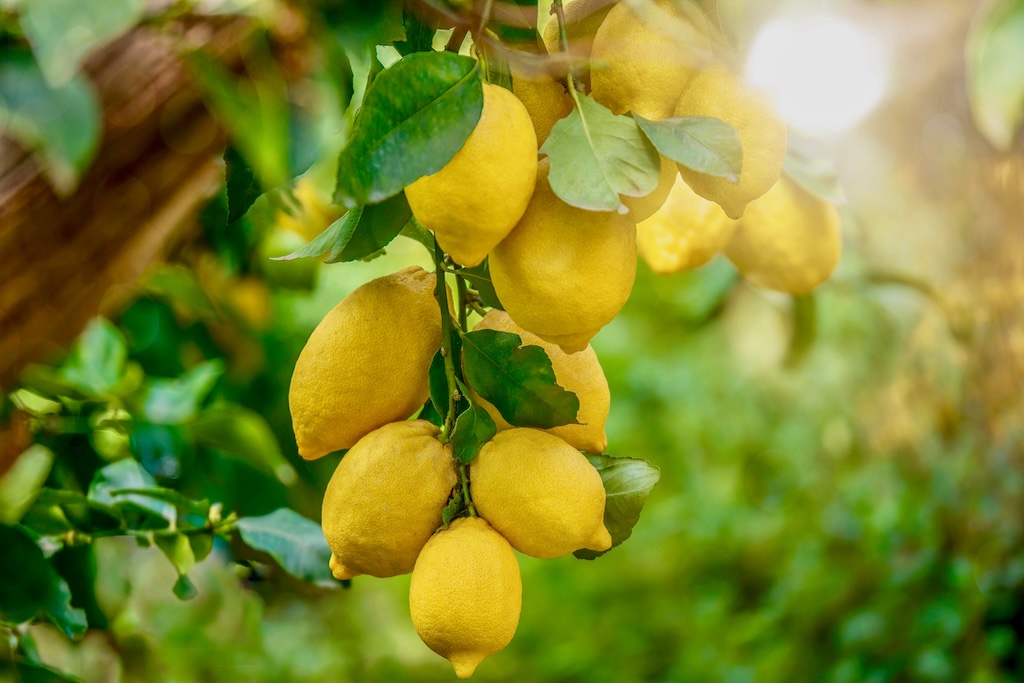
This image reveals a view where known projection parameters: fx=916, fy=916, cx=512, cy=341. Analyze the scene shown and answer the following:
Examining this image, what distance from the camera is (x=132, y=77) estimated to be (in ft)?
2.75

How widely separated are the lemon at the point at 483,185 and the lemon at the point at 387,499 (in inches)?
3.4

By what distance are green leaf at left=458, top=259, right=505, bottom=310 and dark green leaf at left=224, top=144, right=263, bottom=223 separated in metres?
0.10

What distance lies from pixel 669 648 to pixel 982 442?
31.2 inches

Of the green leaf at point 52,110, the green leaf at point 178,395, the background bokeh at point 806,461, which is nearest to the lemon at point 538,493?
the green leaf at point 52,110

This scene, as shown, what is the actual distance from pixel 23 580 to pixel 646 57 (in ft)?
1.51

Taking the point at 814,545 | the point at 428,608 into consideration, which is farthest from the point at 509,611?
the point at 814,545

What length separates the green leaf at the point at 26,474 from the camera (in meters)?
0.71

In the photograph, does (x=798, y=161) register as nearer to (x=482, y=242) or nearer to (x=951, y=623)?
(x=482, y=242)

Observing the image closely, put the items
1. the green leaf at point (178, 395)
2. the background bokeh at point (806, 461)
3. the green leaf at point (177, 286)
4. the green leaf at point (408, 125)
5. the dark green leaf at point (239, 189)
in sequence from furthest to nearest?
the background bokeh at point (806, 461)
the green leaf at point (177, 286)
the green leaf at point (178, 395)
the dark green leaf at point (239, 189)
the green leaf at point (408, 125)

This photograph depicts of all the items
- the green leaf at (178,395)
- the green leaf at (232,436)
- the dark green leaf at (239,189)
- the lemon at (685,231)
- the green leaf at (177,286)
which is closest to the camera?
the dark green leaf at (239,189)

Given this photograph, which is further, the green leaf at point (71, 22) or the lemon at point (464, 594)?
the green leaf at point (71, 22)

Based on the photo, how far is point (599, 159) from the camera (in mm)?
326

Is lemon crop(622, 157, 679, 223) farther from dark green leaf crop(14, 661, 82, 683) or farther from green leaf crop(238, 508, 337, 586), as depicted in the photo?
dark green leaf crop(14, 661, 82, 683)

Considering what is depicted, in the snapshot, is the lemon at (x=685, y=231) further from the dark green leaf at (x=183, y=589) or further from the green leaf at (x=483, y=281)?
the dark green leaf at (x=183, y=589)
